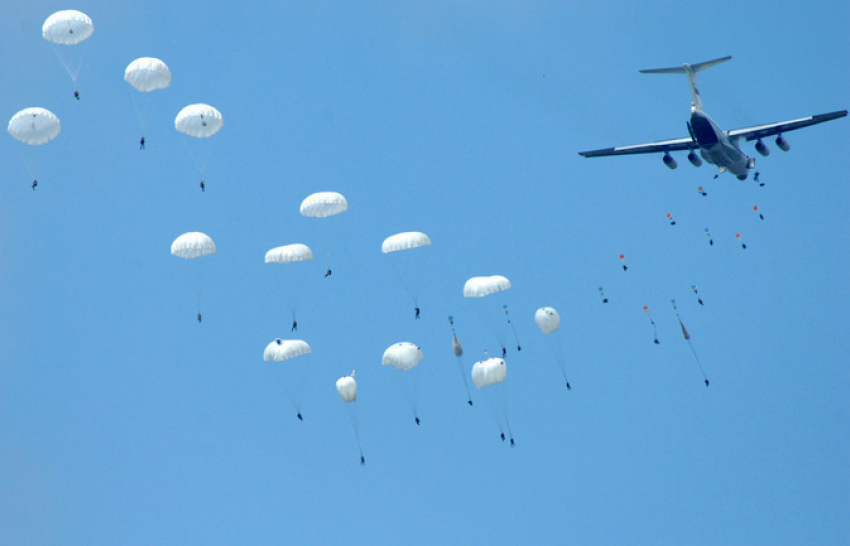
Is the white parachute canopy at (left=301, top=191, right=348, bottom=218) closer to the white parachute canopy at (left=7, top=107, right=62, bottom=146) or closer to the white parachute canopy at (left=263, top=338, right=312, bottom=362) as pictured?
the white parachute canopy at (left=263, top=338, right=312, bottom=362)

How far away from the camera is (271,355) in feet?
169

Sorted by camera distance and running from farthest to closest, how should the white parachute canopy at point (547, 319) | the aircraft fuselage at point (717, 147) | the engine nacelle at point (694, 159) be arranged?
the engine nacelle at point (694, 159) < the aircraft fuselage at point (717, 147) < the white parachute canopy at point (547, 319)

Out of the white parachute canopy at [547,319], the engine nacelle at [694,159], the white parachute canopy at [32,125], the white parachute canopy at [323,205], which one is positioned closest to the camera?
the white parachute canopy at [32,125]

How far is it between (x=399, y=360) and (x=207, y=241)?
12.9 m

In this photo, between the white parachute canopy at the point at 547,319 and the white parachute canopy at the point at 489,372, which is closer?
the white parachute canopy at the point at 489,372

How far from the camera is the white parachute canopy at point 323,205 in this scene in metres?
51.2

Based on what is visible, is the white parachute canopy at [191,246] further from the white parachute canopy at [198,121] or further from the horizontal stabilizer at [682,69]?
the horizontal stabilizer at [682,69]

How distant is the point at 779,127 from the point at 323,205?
32493 mm

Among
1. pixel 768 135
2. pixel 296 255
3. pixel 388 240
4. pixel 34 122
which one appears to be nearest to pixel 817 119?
pixel 768 135

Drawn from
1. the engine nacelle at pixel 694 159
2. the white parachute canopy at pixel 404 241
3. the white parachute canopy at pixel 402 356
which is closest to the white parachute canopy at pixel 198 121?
the white parachute canopy at pixel 404 241

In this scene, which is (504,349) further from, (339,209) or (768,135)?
(768,135)

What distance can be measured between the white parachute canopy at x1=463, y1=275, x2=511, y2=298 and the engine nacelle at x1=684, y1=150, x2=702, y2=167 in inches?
809

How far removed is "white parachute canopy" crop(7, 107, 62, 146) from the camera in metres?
49.9

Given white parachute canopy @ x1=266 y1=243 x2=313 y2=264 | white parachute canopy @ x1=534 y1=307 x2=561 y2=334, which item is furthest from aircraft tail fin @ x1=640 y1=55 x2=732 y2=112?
white parachute canopy @ x1=266 y1=243 x2=313 y2=264
